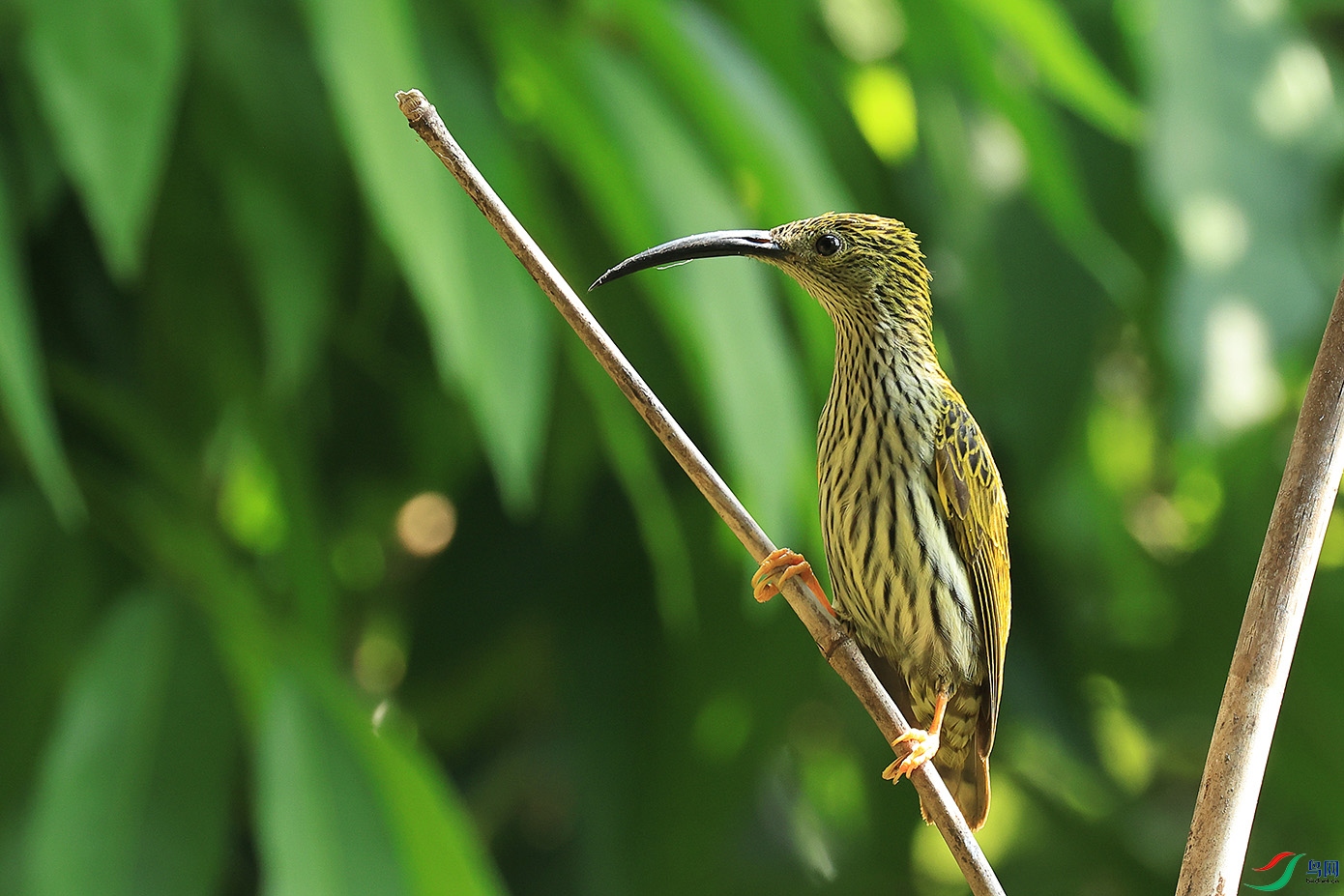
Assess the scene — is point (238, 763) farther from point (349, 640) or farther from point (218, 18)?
point (218, 18)

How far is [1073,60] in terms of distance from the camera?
6.82ft

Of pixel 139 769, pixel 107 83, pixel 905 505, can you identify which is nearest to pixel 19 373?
pixel 107 83

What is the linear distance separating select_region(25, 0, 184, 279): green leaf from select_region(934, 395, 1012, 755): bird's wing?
1.16m

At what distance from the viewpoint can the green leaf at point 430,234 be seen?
1757mm

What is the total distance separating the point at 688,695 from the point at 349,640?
757 mm

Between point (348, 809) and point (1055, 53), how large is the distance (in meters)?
1.53

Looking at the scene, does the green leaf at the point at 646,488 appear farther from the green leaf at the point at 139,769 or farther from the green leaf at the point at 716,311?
the green leaf at the point at 139,769

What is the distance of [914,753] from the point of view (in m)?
0.80

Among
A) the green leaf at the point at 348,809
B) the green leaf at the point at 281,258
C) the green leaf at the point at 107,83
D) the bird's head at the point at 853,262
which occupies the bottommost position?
the green leaf at the point at 348,809

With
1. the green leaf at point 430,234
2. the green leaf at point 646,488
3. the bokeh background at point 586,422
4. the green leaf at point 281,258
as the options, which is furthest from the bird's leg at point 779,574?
the green leaf at point 281,258

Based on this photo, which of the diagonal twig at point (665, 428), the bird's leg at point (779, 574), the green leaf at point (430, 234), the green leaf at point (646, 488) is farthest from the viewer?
the green leaf at point (646, 488)

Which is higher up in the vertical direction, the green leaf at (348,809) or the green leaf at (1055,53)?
the green leaf at (1055,53)

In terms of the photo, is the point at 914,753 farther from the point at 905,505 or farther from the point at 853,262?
the point at 853,262

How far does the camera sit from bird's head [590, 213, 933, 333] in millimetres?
794
